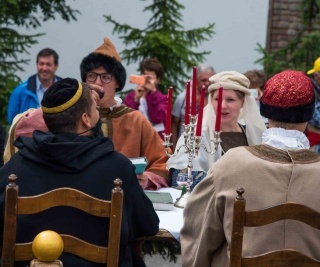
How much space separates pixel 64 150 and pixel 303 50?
5.92m

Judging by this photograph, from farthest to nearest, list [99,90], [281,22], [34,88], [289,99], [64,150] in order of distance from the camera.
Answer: [281,22], [34,88], [99,90], [289,99], [64,150]

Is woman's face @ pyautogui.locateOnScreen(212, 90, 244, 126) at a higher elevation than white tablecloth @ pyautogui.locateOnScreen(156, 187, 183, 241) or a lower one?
higher

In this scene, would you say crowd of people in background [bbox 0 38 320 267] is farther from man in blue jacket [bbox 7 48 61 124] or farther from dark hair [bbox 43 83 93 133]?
man in blue jacket [bbox 7 48 61 124]

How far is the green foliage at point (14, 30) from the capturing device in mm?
8711

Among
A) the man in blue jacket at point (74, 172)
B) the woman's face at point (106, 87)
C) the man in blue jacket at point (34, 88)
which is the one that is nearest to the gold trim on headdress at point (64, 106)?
the man in blue jacket at point (74, 172)

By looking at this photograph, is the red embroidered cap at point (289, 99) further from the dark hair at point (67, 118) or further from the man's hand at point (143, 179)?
the man's hand at point (143, 179)

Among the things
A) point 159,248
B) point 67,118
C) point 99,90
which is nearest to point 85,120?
point 67,118

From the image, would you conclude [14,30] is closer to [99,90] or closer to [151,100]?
[151,100]

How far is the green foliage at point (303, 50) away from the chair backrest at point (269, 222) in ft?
18.7

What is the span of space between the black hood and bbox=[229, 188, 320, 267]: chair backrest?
65 cm

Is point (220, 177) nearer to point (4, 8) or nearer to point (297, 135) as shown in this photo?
point (297, 135)

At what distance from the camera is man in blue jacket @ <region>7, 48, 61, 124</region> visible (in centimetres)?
754

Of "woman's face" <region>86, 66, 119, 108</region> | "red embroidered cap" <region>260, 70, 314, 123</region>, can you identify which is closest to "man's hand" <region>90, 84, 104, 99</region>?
"woman's face" <region>86, 66, 119, 108</region>

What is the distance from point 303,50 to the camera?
9.02 m
